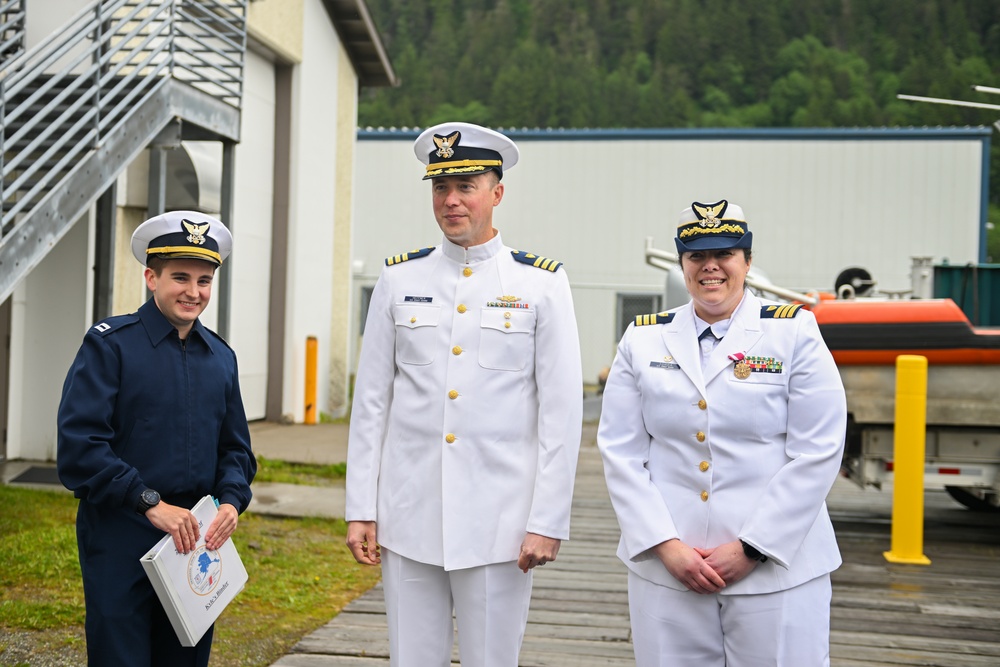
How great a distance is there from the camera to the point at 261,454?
36.6ft

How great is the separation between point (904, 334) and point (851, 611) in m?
2.45

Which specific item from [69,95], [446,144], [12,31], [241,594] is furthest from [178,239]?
[12,31]

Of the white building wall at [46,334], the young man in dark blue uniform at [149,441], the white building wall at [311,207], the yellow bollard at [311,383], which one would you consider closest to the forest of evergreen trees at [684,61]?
the white building wall at [311,207]

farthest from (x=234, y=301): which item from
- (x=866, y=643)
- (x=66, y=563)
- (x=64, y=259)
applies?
(x=866, y=643)

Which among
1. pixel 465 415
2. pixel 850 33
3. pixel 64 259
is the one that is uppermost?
pixel 850 33

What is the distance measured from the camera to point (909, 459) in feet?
23.8

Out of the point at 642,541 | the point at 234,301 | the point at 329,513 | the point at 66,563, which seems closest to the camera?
the point at 642,541

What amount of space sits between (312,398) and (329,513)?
6665 millimetres

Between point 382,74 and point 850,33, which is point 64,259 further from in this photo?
point 850,33

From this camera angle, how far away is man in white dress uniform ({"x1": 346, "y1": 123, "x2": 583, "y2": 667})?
3152 millimetres

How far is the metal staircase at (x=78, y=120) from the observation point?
22.5ft

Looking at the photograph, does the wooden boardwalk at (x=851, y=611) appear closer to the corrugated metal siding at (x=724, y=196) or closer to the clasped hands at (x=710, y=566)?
the clasped hands at (x=710, y=566)

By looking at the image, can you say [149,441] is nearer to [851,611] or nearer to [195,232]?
[195,232]

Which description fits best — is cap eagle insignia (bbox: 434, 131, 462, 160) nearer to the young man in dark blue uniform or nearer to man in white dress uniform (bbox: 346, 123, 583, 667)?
man in white dress uniform (bbox: 346, 123, 583, 667)
